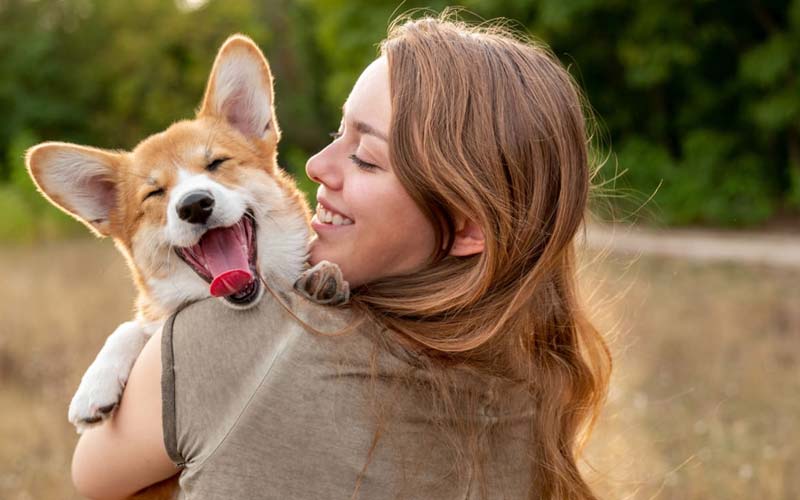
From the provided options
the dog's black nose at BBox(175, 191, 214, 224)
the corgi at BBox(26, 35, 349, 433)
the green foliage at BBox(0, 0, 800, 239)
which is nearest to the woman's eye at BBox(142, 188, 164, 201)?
the corgi at BBox(26, 35, 349, 433)

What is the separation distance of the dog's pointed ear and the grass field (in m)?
1.16

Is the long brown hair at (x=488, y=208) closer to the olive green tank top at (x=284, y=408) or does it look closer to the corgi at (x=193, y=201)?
the olive green tank top at (x=284, y=408)

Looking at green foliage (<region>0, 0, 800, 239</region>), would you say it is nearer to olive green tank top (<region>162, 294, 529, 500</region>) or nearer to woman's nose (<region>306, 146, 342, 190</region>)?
woman's nose (<region>306, 146, 342, 190</region>)

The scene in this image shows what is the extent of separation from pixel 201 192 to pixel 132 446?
83 centimetres

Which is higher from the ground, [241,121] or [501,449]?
[241,121]

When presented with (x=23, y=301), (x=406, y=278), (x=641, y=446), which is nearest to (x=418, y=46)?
(x=406, y=278)

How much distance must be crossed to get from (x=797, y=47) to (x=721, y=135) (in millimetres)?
2762

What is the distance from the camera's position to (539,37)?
10477 mm

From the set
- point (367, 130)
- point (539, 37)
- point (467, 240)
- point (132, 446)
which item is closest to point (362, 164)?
point (367, 130)

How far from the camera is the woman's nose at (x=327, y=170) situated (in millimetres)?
2184

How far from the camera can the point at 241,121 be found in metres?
2.91

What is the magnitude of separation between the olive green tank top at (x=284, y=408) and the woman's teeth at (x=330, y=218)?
0.39 m

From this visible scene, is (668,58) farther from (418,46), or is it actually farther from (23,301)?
(418,46)

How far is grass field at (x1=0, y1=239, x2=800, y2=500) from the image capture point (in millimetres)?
4621
